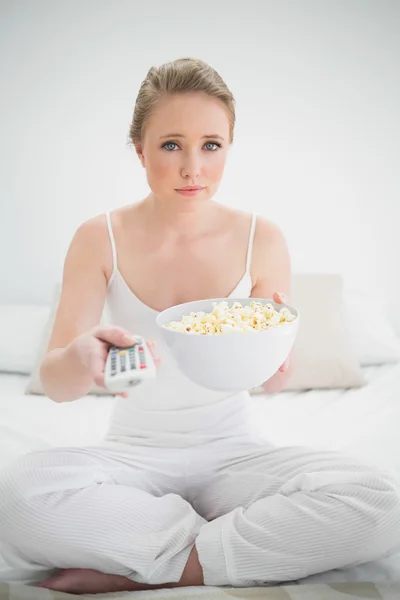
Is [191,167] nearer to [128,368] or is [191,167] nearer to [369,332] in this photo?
[128,368]

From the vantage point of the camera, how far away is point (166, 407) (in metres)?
Answer: 1.33

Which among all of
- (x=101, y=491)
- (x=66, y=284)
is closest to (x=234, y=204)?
(x=66, y=284)

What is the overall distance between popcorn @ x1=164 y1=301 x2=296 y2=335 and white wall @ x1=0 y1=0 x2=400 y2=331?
4.92ft

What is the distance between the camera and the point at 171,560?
3.61 feet

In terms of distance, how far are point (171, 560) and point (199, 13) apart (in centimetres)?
200

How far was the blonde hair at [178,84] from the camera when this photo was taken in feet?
4.07

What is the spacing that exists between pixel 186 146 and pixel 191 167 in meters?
0.05

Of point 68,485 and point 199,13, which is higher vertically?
point 199,13

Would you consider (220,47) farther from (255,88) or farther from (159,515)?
(159,515)

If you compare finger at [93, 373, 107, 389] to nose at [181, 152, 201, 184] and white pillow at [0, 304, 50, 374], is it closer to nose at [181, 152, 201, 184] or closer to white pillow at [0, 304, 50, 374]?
nose at [181, 152, 201, 184]

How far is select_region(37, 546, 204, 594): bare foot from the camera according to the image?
1089 mm

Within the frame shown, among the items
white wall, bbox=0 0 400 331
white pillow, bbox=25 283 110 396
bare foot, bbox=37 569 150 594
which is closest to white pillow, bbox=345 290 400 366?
white wall, bbox=0 0 400 331

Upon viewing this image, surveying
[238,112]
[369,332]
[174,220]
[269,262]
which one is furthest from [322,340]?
[238,112]

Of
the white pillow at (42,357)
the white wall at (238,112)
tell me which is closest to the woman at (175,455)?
the white pillow at (42,357)
